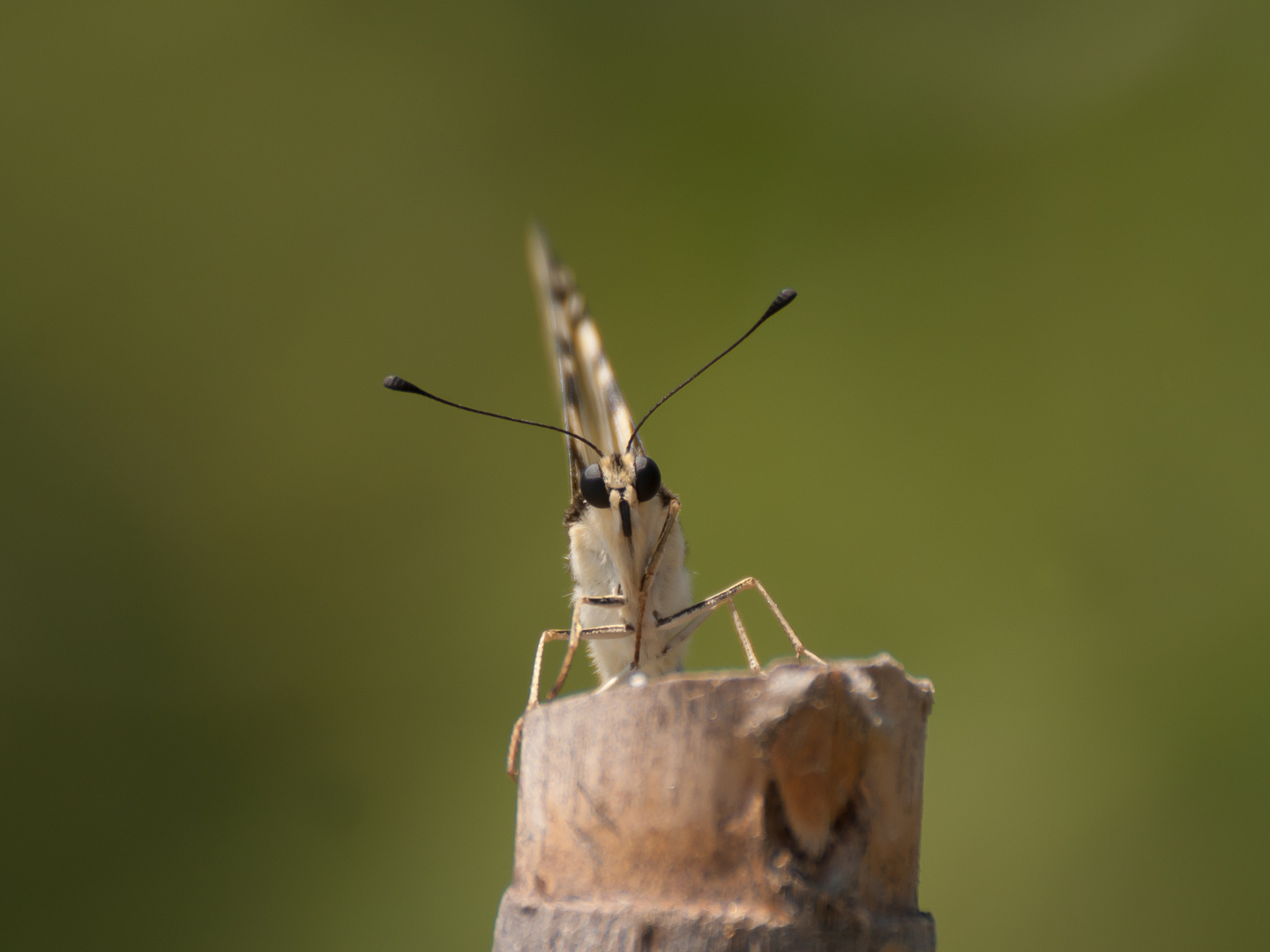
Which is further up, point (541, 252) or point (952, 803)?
point (541, 252)

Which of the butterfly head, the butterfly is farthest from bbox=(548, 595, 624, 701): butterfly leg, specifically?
the butterfly head

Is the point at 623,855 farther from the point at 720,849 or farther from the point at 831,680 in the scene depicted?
the point at 831,680

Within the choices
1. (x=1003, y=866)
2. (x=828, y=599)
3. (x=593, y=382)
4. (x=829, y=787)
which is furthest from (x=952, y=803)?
(x=829, y=787)

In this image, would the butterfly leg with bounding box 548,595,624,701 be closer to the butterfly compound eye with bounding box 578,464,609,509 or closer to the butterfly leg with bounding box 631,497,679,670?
the butterfly leg with bounding box 631,497,679,670

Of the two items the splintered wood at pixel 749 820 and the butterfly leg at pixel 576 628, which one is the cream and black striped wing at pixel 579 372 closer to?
the butterfly leg at pixel 576 628

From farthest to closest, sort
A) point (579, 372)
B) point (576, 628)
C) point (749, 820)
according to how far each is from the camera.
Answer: point (579, 372)
point (576, 628)
point (749, 820)

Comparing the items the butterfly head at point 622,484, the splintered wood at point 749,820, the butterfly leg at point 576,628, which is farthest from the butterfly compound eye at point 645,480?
the splintered wood at point 749,820

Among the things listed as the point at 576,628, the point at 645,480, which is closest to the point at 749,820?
the point at 576,628

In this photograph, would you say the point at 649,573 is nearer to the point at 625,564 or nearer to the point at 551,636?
the point at 625,564

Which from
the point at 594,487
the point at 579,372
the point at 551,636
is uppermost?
the point at 579,372
